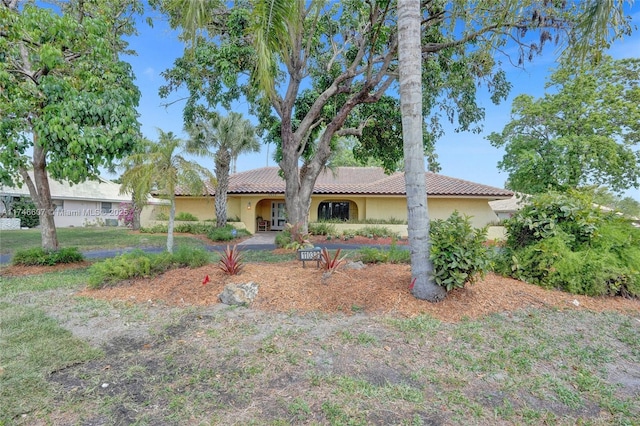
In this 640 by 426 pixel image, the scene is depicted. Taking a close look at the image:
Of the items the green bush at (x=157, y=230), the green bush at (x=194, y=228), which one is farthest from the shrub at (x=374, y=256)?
the green bush at (x=157, y=230)

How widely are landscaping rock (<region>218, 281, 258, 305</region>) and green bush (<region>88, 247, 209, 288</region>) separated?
233 centimetres

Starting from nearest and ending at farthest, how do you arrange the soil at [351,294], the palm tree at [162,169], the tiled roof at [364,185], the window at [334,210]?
the soil at [351,294]
the palm tree at [162,169]
the tiled roof at [364,185]
the window at [334,210]

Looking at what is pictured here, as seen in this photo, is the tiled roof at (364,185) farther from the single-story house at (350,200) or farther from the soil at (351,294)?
the soil at (351,294)

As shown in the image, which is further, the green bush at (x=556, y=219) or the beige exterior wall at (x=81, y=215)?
the beige exterior wall at (x=81, y=215)

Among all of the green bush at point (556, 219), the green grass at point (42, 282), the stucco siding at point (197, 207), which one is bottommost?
the green grass at point (42, 282)

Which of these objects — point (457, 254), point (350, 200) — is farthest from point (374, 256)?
point (350, 200)

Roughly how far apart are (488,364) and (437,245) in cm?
188

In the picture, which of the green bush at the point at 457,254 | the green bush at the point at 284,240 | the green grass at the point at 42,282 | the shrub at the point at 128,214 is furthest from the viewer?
the shrub at the point at 128,214

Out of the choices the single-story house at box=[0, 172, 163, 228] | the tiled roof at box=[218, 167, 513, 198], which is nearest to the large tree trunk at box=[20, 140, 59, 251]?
the tiled roof at box=[218, 167, 513, 198]

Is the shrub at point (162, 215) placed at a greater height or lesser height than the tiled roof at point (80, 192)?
lesser

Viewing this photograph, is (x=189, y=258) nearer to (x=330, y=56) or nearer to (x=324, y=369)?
(x=324, y=369)

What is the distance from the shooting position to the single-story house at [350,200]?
69.0 feet

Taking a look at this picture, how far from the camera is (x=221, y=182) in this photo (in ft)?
63.4

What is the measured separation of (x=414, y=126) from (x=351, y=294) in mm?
3035
